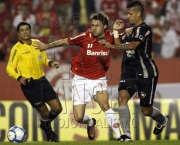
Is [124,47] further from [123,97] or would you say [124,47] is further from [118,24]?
[123,97]

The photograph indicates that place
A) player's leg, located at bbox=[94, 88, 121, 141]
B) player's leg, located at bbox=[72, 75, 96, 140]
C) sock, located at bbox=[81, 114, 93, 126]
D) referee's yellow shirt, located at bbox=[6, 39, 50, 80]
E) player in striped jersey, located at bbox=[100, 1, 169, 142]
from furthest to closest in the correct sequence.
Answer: referee's yellow shirt, located at bbox=[6, 39, 50, 80], sock, located at bbox=[81, 114, 93, 126], player's leg, located at bbox=[72, 75, 96, 140], player's leg, located at bbox=[94, 88, 121, 141], player in striped jersey, located at bbox=[100, 1, 169, 142]

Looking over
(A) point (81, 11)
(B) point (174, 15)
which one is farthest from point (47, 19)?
(B) point (174, 15)

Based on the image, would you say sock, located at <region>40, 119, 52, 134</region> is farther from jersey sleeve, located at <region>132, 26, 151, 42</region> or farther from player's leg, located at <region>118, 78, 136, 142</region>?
jersey sleeve, located at <region>132, 26, 151, 42</region>

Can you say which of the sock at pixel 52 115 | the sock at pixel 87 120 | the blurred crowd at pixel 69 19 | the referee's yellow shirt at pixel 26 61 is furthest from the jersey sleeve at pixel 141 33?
the blurred crowd at pixel 69 19

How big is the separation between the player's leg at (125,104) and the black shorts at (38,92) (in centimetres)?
202

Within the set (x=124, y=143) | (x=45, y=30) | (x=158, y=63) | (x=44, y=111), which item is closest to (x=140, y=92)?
(x=124, y=143)

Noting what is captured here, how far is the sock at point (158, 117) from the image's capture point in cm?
1323

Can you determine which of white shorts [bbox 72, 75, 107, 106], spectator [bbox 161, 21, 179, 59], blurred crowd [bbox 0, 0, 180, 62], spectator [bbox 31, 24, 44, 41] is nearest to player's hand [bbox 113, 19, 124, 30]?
white shorts [bbox 72, 75, 107, 106]

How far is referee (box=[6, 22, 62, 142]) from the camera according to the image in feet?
46.2

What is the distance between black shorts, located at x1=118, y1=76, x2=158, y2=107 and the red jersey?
518mm

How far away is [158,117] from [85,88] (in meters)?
1.43

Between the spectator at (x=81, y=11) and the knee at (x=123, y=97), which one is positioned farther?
the spectator at (x=81, y=11)

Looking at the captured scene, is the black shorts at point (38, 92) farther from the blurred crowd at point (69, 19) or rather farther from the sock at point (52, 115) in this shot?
the blurred crowd at point (69, 19)

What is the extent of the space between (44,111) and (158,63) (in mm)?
5096
